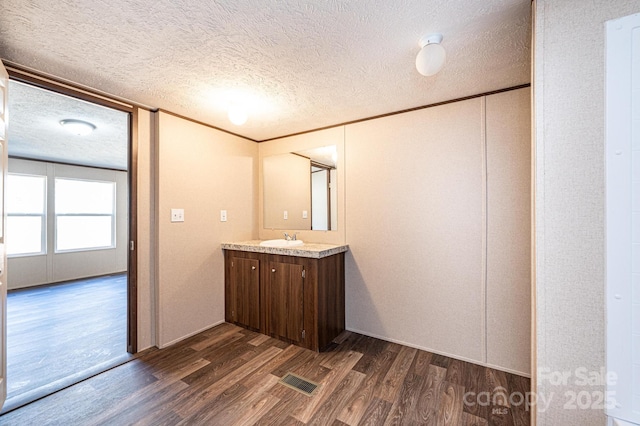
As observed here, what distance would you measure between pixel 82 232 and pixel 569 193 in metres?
7.12

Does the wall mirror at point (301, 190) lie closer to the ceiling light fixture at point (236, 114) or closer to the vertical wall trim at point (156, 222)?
the ceiling light fixture at point (236, 114)

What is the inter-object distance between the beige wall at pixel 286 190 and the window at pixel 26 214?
4.46 metres

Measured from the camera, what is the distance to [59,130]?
10.6ft

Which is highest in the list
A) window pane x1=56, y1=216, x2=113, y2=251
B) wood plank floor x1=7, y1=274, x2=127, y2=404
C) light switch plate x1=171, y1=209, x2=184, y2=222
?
light switch plate x1=171, y1=209, x2=184, y2=222

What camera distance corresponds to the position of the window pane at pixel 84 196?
493 centimetres

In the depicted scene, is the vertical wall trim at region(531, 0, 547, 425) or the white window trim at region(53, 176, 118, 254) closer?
the vertical wall trim at region(531, 0, 547, 425)

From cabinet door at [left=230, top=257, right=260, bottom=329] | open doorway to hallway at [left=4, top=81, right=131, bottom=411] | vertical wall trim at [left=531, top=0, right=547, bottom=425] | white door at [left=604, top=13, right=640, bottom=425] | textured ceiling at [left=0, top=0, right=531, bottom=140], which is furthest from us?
cabinet door at [left=230, top=257, right=260, bottom=329]

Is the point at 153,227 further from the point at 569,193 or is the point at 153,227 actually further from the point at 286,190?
the point at 569,193

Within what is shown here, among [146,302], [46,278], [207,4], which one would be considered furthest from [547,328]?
[46,278]

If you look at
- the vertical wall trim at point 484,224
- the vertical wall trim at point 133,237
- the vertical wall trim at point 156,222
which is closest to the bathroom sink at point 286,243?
the vertical wall trim at point 156,222

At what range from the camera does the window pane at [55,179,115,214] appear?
4934mm

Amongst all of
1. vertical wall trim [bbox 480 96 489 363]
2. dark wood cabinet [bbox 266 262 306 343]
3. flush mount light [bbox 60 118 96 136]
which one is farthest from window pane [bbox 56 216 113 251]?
vertical wall trim [bbox 480 96 489 363]

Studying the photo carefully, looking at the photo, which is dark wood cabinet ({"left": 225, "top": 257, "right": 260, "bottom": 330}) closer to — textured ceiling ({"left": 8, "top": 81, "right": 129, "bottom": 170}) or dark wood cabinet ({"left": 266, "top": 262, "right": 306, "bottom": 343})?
dark wood cabinet ({"left": 266, "top": 262, "right": 306, "bottom": 343})

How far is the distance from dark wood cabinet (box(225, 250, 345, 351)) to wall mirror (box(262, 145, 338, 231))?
23.3 inches
